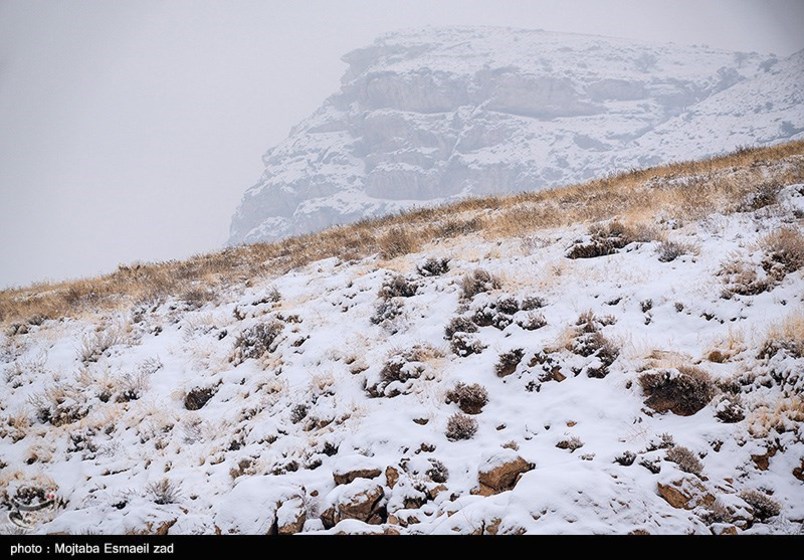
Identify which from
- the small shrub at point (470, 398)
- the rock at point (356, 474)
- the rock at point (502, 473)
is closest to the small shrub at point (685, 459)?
the rock at point (502, 473)

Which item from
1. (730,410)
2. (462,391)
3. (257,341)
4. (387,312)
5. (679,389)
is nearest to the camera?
(730,410)

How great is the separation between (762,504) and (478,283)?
539 centimetres

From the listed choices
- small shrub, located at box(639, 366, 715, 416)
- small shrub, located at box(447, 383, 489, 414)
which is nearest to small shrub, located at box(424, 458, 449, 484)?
small shrub, located at box(447, 383, 489, 414)

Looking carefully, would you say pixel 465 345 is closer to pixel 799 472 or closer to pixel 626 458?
pixel 626 458

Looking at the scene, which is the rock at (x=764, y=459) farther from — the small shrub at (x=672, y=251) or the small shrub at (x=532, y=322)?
the small shrub at (x=672, y=251)

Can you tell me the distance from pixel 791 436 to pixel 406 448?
4025 mm

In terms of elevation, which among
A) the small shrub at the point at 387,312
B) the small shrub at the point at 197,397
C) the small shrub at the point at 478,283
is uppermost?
the small shrub at the point at 478,283

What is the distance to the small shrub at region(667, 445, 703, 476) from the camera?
446cm

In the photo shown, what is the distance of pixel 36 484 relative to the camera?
6.30m

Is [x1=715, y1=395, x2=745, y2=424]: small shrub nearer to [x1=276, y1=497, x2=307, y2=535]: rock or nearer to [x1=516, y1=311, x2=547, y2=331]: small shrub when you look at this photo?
[x1=516, y1=311, x2=547, y2=331]: small shrub

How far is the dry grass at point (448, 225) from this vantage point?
11.1 m

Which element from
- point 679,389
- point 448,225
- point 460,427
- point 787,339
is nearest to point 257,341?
point 460,427

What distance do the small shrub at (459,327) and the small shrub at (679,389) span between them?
2766 mm

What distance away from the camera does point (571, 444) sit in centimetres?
512
